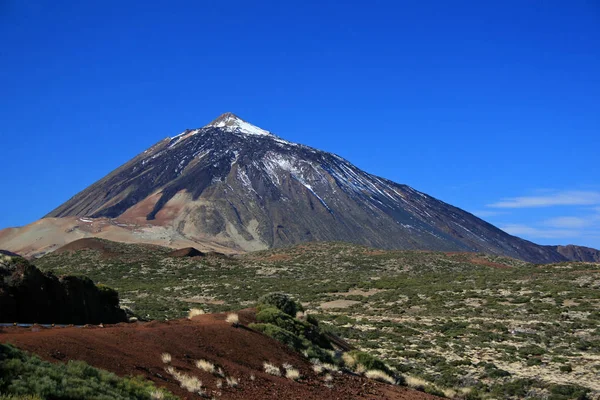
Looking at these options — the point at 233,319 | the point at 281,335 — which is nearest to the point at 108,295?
the point at 233,319

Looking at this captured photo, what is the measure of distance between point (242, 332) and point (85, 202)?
191644mm

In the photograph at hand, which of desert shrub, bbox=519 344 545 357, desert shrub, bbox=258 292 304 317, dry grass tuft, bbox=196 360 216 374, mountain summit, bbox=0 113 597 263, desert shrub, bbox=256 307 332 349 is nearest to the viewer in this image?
dry grass tuft, bbox=196 360 216 374

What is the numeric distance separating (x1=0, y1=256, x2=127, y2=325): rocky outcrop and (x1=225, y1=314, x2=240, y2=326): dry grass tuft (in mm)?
4498

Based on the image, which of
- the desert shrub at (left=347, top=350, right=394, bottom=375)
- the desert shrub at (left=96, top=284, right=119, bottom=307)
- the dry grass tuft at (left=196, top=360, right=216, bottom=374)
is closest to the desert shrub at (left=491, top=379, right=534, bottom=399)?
the desert shrub at (left=347, top=350, right=394, bottom=375)

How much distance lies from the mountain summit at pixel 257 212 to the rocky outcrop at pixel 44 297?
104 m

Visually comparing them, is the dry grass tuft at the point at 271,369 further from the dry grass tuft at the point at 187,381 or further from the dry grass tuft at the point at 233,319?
the dry grass tuft at the point at 233,319

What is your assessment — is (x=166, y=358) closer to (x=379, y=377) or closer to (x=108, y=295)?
(x=379, y=377)

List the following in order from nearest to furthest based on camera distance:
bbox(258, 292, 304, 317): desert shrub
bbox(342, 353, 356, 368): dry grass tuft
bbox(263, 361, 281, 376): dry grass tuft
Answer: bbox(263, 361, 281, 376): dry grass tuft
bbox(342, 353, 356, 368): dry grass tuft
bbox(258, 292, 304, 317): desert shrub

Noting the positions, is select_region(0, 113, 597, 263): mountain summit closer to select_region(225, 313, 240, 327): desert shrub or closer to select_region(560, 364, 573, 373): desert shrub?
select_region(560, 364, 573, 373): desert shrub

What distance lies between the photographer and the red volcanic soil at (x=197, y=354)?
11.4 metres

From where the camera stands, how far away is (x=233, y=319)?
17.8 meters

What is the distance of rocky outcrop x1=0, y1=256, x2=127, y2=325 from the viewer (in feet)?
52.9

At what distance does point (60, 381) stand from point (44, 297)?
8759 mm

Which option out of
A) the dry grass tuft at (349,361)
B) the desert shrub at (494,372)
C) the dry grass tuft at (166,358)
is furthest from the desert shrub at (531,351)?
the dry grass tuft at (166,358)
